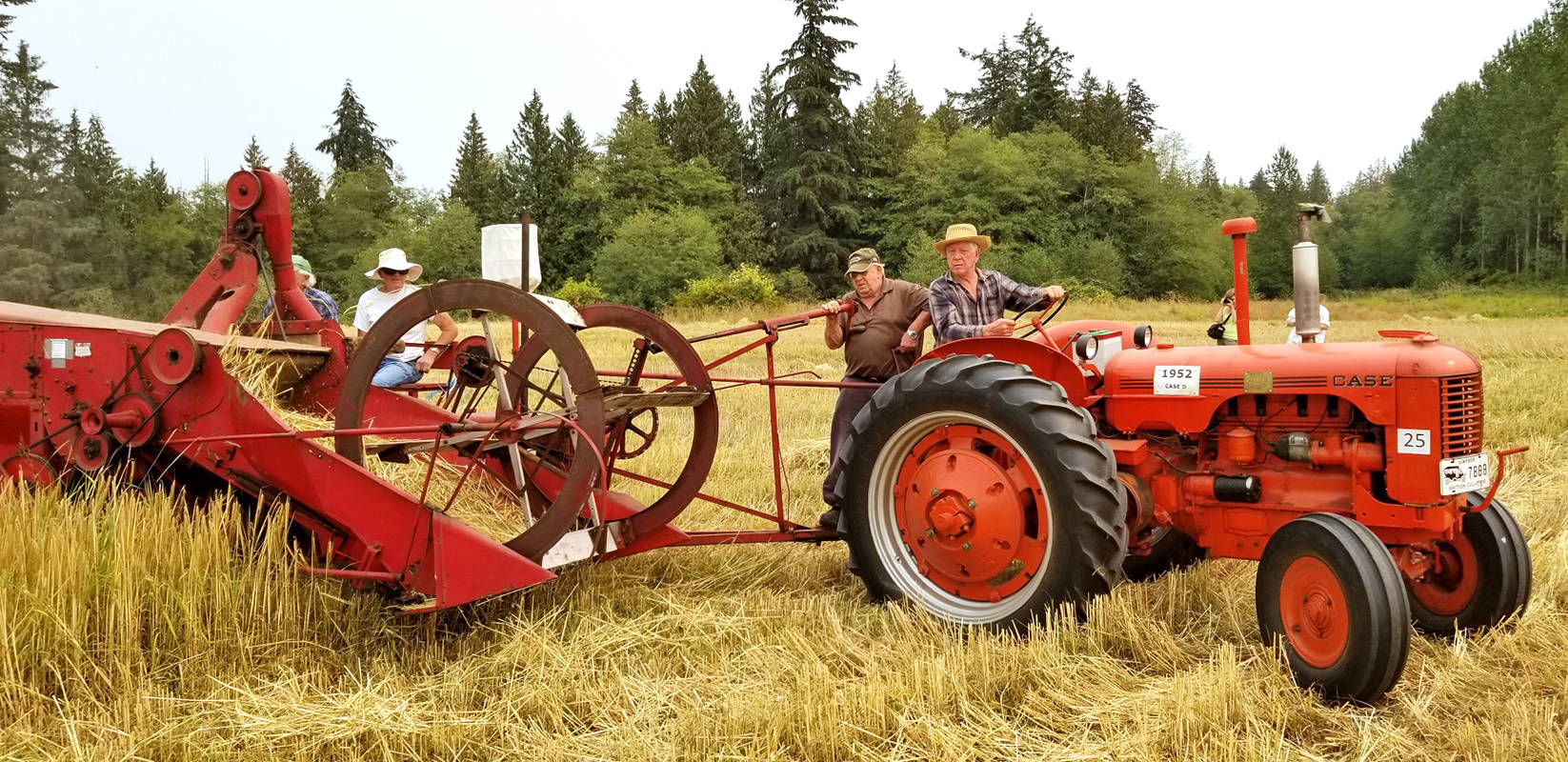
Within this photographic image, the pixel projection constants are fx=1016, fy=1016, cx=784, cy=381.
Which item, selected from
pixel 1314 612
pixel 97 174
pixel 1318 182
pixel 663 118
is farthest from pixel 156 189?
pixel 1318 182

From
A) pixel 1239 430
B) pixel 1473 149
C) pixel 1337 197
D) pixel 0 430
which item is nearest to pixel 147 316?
pixel 0 430

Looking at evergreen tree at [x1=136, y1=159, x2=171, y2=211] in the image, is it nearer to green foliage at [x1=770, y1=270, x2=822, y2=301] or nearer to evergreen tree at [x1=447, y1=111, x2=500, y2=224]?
evergreen tree at [x1=447, y1=111, x2=500, y2=224]

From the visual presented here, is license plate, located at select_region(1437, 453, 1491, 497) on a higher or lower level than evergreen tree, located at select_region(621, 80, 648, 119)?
lower

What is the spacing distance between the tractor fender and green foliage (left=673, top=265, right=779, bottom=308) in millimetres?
28881

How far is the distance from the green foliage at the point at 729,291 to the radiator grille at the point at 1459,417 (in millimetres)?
29981

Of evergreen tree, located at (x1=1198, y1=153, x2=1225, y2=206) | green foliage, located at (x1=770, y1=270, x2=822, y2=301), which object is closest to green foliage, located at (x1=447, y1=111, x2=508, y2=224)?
green foliage, located at (x1=770, y1=270, x2=822, y2=301)

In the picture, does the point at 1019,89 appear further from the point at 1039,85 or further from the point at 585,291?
the point at 585,291

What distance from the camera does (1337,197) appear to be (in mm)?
95438

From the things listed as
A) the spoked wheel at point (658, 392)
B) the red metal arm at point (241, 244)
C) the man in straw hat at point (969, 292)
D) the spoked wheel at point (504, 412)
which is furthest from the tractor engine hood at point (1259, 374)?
the red metal arm at point (241, 244)

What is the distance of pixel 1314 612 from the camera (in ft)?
10.6

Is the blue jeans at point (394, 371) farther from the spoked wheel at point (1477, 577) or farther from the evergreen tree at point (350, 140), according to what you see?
the evergreen tree at point (350, 140)

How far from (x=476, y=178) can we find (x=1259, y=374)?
56776 millimetres

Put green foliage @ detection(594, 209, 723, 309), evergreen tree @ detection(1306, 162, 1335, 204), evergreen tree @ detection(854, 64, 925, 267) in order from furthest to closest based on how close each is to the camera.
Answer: evergreen tree @ detection(1306, 162, 1335, 204) < evergreen tree @ detection(854, 64, 925, 267) < green foliage @ detection(594, 209, 723, 309)

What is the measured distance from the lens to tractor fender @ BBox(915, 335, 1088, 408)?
4180 millimetres
